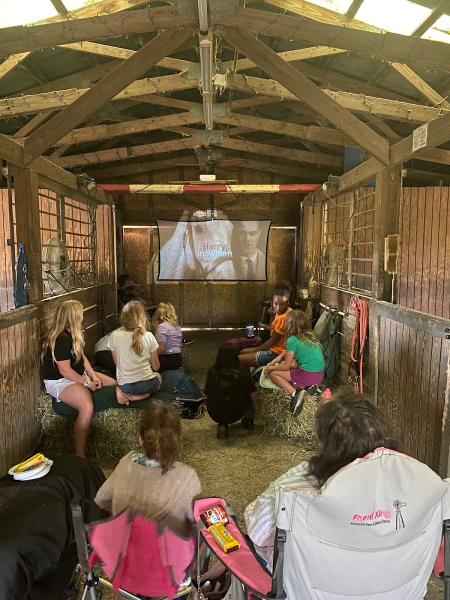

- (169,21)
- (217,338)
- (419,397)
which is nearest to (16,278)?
(169,21)

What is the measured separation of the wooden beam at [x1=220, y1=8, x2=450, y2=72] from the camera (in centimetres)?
262

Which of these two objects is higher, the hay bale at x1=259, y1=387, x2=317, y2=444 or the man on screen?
the man on screen

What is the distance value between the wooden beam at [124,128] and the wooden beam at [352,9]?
103 inches

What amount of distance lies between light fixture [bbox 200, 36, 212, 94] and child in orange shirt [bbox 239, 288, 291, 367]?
7.12 ft

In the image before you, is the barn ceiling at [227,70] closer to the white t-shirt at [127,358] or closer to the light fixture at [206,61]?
the light fixture at [206,61]

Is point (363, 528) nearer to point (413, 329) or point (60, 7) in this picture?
point (413, 329)

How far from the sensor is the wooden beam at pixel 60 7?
265 cm

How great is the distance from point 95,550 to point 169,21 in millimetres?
2762

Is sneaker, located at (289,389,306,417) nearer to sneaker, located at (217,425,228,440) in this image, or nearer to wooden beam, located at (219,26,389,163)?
sneaker, located at (217,425,228,440)

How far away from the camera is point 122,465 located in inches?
72.4

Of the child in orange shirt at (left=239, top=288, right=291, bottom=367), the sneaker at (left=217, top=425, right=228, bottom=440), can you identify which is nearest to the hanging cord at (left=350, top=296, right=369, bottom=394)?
the child in orange shirt at (left=239, top=288, right=291, bottom=367)

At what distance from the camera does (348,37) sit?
2.72 m

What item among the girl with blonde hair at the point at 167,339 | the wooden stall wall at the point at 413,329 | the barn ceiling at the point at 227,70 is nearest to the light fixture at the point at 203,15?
the barn ceiling at the point at 227,70

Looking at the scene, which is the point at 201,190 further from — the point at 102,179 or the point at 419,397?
the point at 419,397
